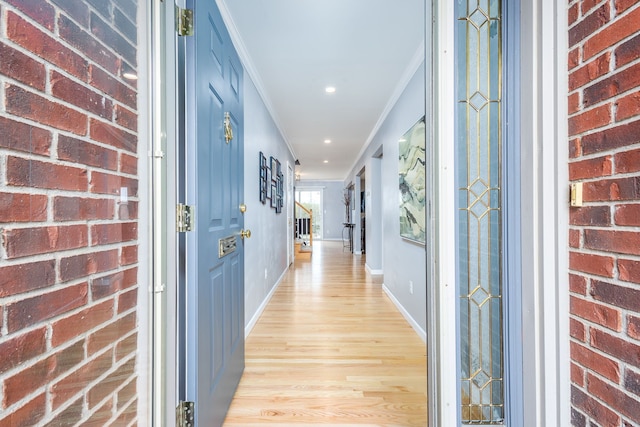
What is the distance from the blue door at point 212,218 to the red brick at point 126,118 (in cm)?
17

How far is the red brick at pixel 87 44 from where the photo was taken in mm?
747

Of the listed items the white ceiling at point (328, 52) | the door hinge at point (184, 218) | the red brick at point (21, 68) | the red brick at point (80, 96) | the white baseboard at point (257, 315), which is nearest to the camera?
the red brick at point (21, 68)

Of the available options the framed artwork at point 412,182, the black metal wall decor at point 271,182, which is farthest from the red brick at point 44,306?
the black metal wall decor at point 271,182

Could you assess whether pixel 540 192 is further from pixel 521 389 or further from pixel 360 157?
pixel 360 157

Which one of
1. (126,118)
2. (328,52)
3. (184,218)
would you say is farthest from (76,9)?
(328,52)

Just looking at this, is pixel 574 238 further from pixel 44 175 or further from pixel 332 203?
pixel 332 203

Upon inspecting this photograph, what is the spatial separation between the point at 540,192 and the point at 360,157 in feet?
18.2

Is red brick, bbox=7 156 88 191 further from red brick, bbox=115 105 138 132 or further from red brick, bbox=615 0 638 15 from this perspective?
red brick, bbox=615 0 638 15

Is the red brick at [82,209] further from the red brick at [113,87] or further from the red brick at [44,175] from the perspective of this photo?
the red brick at [113,87]

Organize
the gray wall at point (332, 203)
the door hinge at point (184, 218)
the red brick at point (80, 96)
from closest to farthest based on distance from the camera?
the red brick at point (80, 96) < the door hinge at point (184, 218) < the gray wall at point (332, 203)

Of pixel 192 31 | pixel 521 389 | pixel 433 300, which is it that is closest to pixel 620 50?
pixel 433 300

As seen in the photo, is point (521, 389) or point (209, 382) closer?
point (521, 389)

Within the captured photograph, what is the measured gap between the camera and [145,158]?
1062 millimetres

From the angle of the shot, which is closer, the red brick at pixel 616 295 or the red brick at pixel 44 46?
the red brick at pixel 44 46
